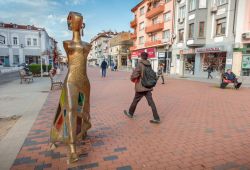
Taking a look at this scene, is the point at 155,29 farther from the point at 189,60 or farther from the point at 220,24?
the point at 220,24

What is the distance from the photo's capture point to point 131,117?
5.50 m

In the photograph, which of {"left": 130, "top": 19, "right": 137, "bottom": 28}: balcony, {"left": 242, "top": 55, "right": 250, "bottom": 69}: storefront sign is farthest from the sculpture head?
{"left": 130, "top": 19, "right": 137, "bottom": 28}: balcony

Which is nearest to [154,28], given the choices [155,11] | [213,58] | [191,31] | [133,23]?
[155,11]

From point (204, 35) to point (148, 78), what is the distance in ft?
65.7

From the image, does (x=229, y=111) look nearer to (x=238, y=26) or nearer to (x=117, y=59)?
(x=238, y=26)

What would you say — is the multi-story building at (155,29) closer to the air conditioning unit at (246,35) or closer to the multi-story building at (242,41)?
the multi-story building at (242,41)

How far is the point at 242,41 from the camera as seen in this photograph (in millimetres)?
17969

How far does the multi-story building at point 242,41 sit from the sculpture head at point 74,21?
1823 cm

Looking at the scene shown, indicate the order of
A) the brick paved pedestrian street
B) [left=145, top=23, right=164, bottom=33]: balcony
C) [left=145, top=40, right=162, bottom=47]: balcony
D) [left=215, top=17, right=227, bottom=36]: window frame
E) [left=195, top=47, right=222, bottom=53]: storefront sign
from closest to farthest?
the brick paved pedestrian street < [left=215, top=17, right=227, bottom=36]: window frame < [left=195, top=47, right=222, bottom=53]: storefront sign < [left=145, top=23, right=164, bottom=33]: balcony < [left=145, top=40, right=162, bottom=47]: balcony

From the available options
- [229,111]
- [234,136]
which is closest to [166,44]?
[229,111]

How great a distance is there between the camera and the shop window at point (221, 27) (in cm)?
2009

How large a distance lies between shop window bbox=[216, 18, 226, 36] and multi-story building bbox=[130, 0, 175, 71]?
302 inches

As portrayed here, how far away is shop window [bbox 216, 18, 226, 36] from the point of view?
20.1 meters

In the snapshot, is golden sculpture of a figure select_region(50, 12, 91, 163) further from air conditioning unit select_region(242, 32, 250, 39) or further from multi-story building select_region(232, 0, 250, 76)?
multi-story building select_region(232, 0, 250, 76)
